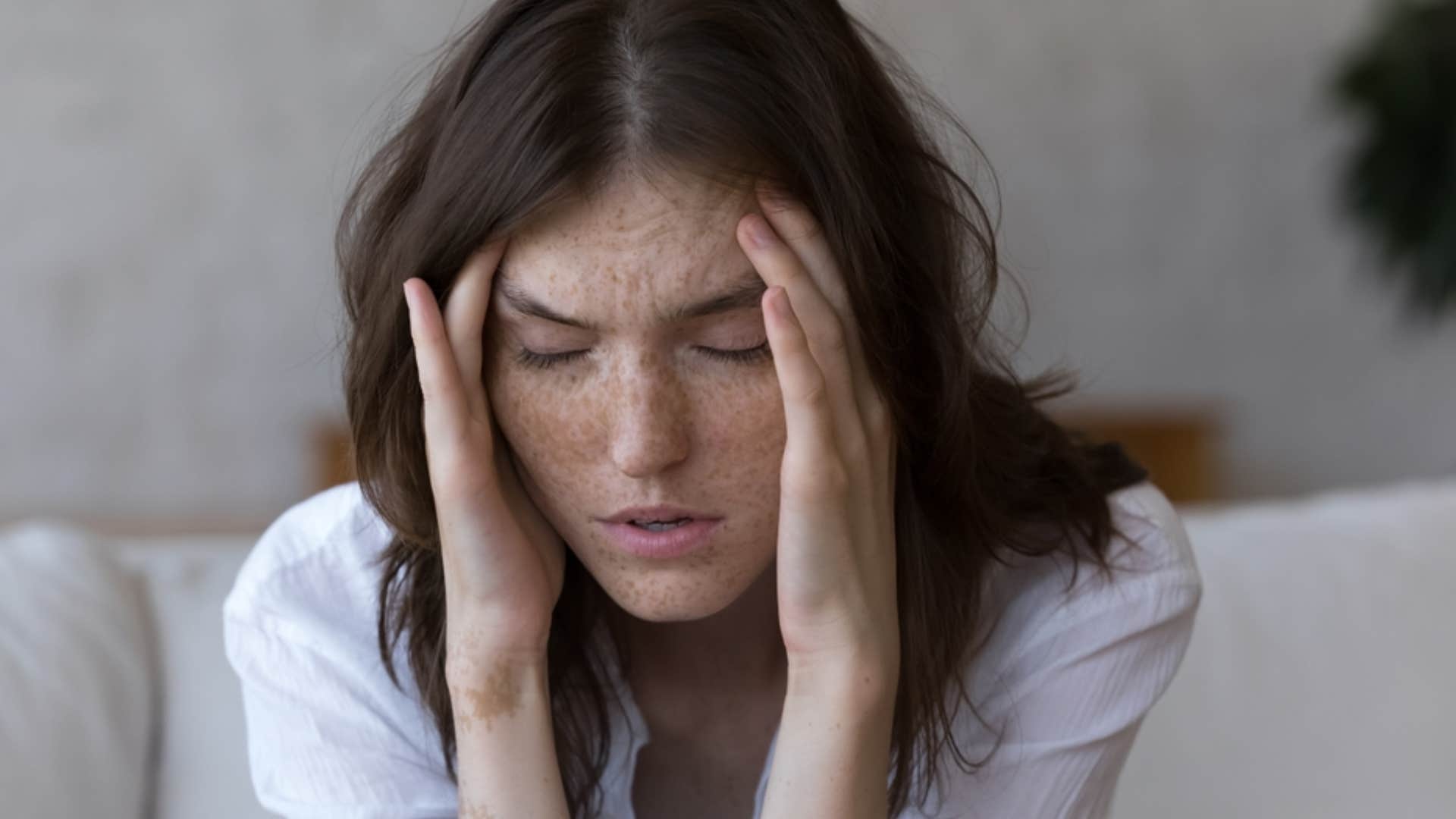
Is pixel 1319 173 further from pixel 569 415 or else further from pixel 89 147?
pixel 569 415

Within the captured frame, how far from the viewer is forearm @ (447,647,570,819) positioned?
1.04 metres

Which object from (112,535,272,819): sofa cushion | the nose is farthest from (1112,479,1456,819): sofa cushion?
(112,535,272,819): sofa cushion

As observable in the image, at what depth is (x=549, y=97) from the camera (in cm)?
95

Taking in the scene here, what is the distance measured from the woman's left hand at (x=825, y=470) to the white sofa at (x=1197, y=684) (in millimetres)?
496

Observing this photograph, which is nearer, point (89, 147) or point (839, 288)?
point (839, 288)

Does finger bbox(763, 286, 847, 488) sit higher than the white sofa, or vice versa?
finger bbox(763, 286, 847, 488)

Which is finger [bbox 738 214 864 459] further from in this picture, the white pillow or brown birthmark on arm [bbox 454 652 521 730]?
the white pillow

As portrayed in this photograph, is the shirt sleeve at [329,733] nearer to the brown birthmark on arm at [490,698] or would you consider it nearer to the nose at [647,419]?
the brown birthmark on arm at [490,698]

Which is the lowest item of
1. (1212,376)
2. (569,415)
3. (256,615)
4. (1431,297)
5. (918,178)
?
(1212,376)

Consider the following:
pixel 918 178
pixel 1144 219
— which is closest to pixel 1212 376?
pixel 1144 219

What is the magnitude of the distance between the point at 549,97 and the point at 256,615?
0.47m

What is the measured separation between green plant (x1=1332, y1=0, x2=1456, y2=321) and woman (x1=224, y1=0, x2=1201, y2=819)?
7.29 feet

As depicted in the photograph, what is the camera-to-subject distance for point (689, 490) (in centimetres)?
98

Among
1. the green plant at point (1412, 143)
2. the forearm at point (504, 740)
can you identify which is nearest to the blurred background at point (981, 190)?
the green plant at point (1412, 143)
